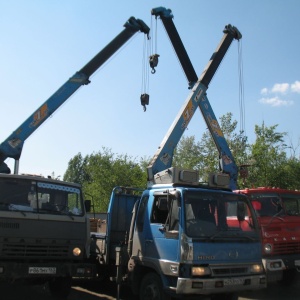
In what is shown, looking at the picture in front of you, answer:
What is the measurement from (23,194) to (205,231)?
3.62m

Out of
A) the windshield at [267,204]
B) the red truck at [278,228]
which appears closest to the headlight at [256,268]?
the red truck at [278,228]

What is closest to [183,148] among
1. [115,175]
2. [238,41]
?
[115,175]

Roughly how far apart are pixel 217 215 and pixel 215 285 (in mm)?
1184

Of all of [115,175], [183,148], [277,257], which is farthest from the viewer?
[183,148]

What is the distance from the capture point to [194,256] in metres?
6.28

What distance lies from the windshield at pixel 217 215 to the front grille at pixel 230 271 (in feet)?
Result: 1.81

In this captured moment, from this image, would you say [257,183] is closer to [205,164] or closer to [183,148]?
[205,164]

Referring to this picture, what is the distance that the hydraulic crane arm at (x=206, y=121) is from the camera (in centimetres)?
1141

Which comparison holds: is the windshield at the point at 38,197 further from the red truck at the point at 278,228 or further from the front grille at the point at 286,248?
Result: the front grille at the point at 286,248

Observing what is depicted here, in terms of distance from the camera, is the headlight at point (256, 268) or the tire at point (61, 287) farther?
the tire at point (61, 287)

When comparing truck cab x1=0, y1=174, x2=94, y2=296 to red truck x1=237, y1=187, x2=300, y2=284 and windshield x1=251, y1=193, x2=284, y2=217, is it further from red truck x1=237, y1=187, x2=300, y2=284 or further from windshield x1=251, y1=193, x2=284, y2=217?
windshield x1=251, y1=193, x2=284, y2=217

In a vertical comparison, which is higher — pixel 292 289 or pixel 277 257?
pixel 277 257

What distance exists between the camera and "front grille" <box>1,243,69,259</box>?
715 cm

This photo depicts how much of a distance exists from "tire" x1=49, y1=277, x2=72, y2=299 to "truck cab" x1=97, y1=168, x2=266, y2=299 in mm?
1356
